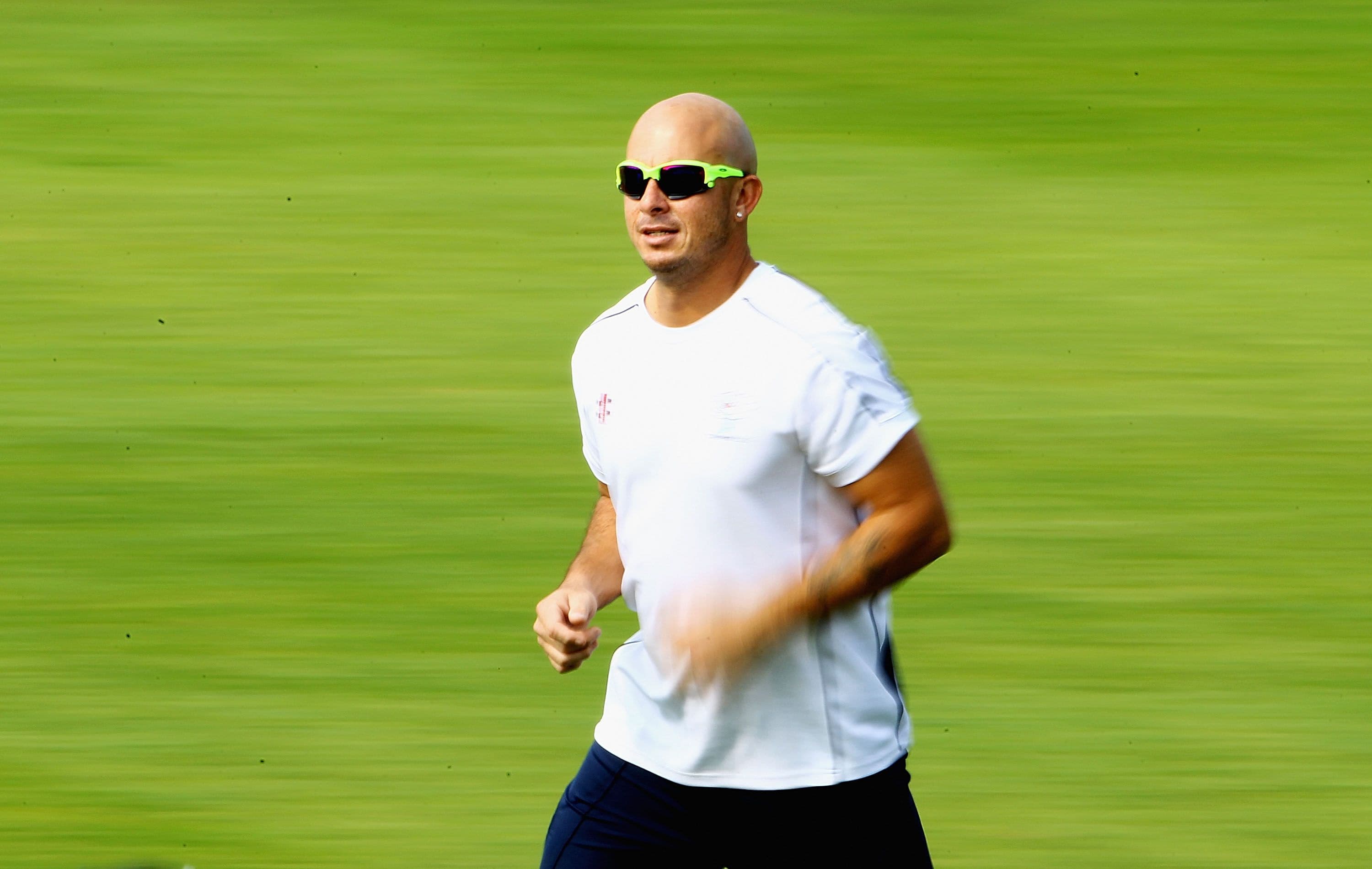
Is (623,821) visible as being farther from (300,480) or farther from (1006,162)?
(1006,162)

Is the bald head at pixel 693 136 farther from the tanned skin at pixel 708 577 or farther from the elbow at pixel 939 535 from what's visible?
the elbow at pixel 939 535

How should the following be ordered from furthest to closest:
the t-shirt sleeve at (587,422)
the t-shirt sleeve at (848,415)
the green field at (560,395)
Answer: the green field at (560,395)
the t-shirt sleeve at (587,422)
the t-shirt sleeve at (848,415)

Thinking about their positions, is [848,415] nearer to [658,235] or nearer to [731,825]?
[658,235]

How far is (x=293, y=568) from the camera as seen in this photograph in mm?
6633

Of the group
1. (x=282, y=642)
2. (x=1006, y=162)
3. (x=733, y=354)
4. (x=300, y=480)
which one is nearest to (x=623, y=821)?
(x=733, y=354)

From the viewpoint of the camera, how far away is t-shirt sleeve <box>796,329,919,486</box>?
3004mm

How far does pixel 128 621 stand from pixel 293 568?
566 mm

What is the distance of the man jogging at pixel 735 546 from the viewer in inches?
119

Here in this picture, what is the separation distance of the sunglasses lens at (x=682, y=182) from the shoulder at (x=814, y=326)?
18 centimetres

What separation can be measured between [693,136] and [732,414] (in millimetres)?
485

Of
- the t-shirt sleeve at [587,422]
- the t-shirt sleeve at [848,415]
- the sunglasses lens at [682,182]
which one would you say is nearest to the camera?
the t-shirt sleeve at [848,415]

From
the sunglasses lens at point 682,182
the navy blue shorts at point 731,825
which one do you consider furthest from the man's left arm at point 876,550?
the sunglasses lens at point 682,182

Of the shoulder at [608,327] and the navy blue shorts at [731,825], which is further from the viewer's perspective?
the shoulder at [608,327]

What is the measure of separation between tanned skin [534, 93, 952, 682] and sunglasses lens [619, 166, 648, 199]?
0.8 inches
